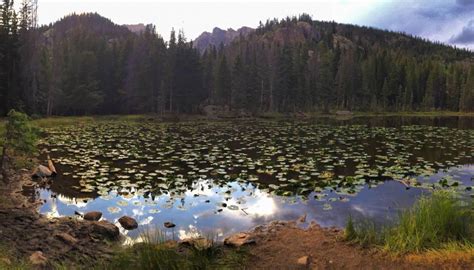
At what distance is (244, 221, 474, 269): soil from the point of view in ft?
22.0

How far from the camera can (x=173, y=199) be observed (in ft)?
42.6

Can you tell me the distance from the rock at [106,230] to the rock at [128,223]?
17.4 inches

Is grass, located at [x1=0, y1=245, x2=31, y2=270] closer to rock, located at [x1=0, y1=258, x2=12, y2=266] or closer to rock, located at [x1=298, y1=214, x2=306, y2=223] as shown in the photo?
rock, located at [x1=0, y1=258, x2=12, y2=266]

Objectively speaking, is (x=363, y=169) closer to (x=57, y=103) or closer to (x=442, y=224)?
(x=442, y=224)

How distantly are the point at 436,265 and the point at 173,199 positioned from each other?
27.9 ft

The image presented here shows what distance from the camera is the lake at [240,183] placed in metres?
11.7

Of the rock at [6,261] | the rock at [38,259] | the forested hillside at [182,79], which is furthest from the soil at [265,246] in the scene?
the forested hillside at [182,79]

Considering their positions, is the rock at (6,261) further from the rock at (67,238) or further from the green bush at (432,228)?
the green bush at (432,228)

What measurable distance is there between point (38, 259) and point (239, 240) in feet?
14.2

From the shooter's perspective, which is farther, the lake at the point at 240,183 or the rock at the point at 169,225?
the lake at the point at 240,183

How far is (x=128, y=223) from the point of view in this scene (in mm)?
10672

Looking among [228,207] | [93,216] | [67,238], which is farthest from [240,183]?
[67,238]

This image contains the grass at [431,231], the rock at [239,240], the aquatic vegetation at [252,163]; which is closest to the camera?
the grass at [431,231]

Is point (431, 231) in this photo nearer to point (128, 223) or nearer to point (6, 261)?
point (128, 223)
